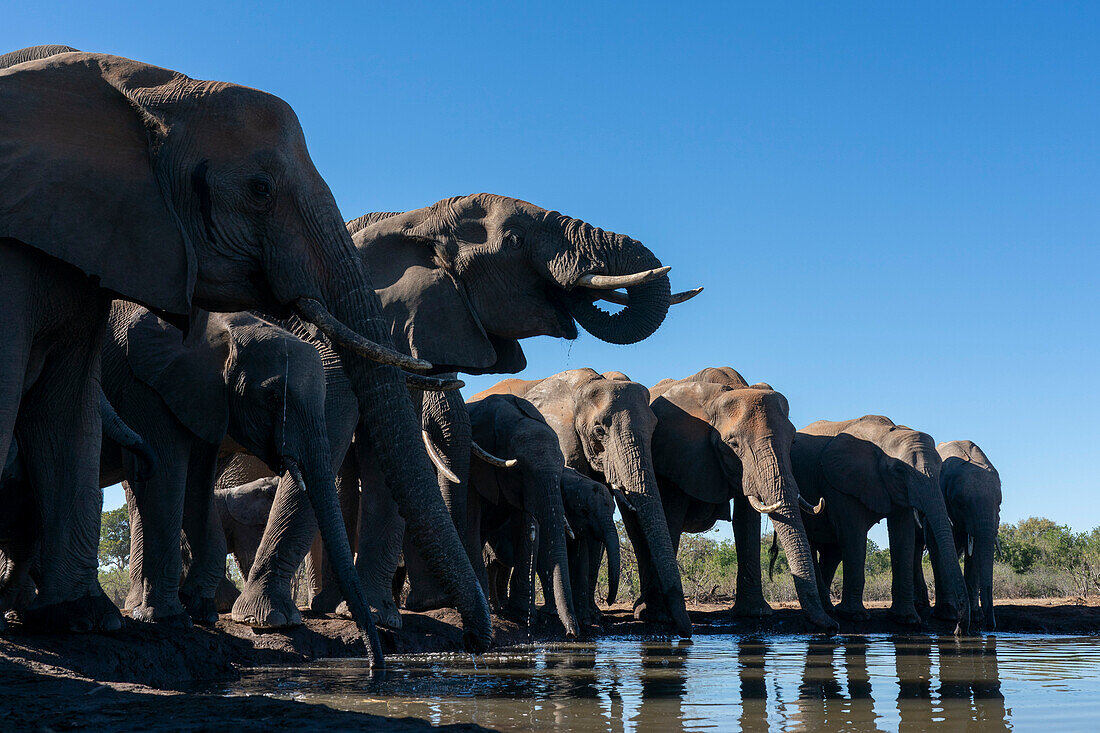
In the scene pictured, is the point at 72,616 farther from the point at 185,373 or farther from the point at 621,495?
the point at 621,495

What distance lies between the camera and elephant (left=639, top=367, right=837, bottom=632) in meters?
12.9

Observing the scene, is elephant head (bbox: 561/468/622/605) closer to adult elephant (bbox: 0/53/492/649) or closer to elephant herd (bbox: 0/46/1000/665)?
elephant herd (bbox: 0/46/1000/665)

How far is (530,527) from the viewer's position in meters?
10.7

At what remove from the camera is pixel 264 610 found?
6316mm

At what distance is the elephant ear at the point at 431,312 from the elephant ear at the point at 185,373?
4.76 feet

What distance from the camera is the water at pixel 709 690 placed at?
157 inches

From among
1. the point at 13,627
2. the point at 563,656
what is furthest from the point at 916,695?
the point at 13,627

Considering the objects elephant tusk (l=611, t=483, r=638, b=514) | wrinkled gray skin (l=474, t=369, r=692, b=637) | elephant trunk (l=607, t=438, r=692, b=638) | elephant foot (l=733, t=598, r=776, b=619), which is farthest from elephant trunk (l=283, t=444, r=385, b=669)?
elephant foot (l=733, t=598, r=776, b=619)

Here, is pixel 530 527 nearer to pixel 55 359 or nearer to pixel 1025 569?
pixel 55 359

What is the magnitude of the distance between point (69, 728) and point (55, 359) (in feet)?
7.38

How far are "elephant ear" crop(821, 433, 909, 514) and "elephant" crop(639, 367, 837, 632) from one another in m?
1.59

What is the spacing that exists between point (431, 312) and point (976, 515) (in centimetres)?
1085

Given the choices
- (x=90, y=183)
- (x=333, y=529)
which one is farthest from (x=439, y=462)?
(x=90, y=183)

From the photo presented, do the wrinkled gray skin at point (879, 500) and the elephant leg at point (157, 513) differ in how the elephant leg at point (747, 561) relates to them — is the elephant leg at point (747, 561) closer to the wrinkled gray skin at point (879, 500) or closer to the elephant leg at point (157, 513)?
the wrinkled gray skin at point (879, 500)
